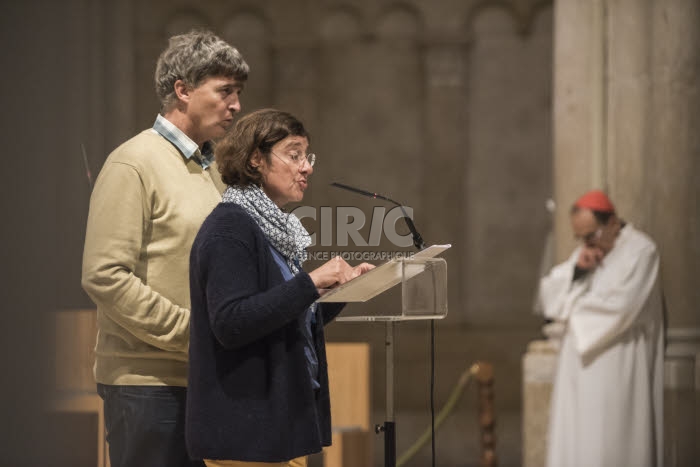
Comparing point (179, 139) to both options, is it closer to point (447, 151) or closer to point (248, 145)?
point (248, 145)

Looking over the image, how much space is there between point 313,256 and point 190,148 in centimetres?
91

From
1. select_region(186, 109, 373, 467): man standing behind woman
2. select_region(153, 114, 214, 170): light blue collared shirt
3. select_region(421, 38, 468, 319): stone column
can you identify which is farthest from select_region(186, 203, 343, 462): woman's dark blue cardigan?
select_region(421, 38, 468, 319): stone column

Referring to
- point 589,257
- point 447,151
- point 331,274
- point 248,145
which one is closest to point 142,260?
point 248,145

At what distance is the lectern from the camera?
271 centimetres

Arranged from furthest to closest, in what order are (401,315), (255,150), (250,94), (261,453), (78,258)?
(250,94) → (78,258) → (401,315) → (255,150) → (261,453)

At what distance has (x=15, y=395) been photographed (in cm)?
358

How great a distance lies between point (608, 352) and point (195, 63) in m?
3.88

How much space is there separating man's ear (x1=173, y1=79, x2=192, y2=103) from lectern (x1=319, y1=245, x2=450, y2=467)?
725 mm

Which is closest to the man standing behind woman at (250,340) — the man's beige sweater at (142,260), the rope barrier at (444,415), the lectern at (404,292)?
the lectern at (404,292)

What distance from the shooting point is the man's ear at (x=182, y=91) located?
3002 mm

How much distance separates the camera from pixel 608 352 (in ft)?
20.3

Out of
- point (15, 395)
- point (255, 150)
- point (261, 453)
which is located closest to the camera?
point (261, 453)

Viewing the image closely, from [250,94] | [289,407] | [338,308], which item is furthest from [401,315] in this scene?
[250,94]

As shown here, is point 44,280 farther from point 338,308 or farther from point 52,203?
point 338,308
